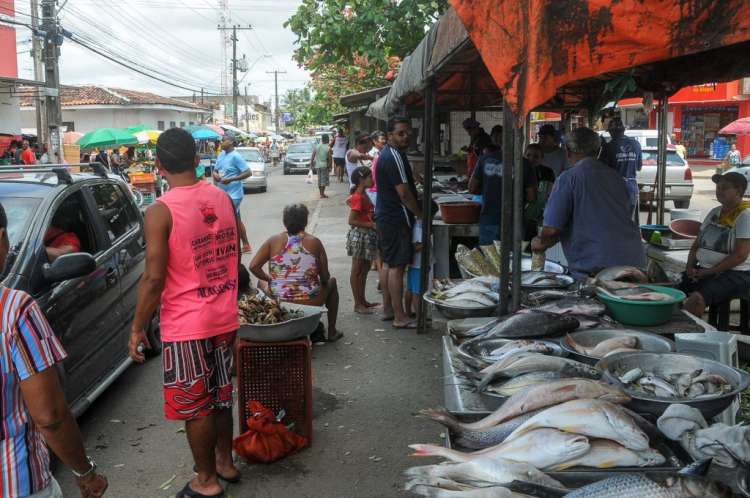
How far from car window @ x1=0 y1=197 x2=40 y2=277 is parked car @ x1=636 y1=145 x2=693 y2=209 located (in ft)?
51.2

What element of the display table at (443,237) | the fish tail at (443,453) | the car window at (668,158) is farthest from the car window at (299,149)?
the fish tail at (443,453)

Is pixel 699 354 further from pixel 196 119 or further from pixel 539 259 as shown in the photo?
pixel 196 119

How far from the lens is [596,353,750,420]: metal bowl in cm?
247

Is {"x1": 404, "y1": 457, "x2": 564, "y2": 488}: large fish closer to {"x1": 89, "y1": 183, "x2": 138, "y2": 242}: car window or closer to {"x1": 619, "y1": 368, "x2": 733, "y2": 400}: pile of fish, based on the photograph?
{"x1": 619, "y1": 368, "x2": 733, "y2": 400}: pile of fish

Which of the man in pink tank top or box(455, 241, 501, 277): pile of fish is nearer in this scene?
the man in pink tank top

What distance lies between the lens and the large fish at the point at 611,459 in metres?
2.15

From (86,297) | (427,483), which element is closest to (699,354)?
(427,483)

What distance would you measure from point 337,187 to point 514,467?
24058mm

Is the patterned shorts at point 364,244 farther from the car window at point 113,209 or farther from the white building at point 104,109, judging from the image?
the white building at point 104,109

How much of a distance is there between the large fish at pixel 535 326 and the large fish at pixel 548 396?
79 cm

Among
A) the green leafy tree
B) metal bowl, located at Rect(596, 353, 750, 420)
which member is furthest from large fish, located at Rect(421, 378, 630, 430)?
the green leafy tree

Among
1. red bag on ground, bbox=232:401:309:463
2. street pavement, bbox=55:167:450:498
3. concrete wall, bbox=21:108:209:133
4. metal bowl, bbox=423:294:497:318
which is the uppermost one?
concrete wall, bbox=21:108:209:133

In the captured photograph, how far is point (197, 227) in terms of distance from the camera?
3512mm

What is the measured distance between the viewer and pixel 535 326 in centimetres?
334
